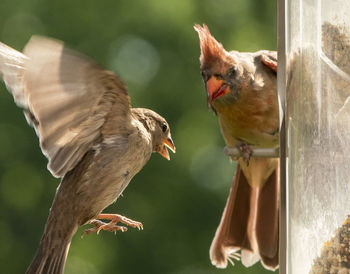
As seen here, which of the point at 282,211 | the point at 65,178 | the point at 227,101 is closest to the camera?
the point at 282,211

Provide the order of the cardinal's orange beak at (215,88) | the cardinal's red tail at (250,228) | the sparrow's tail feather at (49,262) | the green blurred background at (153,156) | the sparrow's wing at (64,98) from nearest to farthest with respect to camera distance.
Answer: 1. the sparrow's wing at (64,98)
2. the sparrow's tail feather at (49,262)
3. the cardinal's orange beak at (215,88)
4. the cardinal's red tail at (250,228)
5. the green blurred background at (153,156)

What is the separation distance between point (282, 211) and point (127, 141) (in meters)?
0.98

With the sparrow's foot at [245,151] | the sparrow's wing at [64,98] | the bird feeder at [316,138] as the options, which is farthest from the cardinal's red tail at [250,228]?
the bird feeder at [316,138]

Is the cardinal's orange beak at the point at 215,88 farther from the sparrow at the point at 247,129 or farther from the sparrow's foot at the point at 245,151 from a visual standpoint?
the sparrow's foot at the point at 245,151

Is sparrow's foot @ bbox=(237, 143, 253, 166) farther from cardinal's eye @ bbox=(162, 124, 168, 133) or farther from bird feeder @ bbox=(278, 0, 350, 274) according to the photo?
bird feeder @ bbox=(278, 0, 350, 274)

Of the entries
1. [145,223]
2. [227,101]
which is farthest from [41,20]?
[227,101]

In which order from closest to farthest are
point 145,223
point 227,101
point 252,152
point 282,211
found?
point 282,211
point 252,152
point 227,101
point 145,223

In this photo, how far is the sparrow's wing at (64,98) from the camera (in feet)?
9.13

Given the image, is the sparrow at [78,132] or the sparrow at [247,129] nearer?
the sparrow at [78,132]

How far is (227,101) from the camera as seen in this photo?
4297 mm

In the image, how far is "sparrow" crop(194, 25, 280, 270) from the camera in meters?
4.15

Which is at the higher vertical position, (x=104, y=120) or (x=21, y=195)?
(x=104, y=120)

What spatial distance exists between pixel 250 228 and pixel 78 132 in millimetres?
1617

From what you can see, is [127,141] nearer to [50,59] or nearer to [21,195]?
[50,59]
